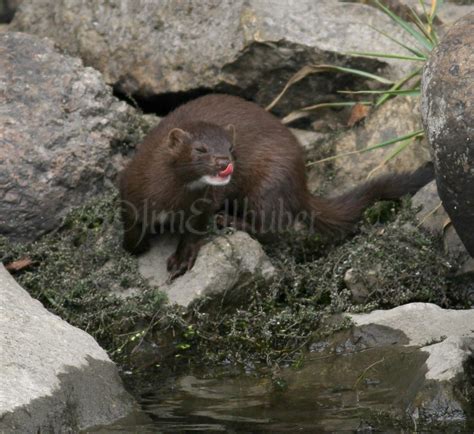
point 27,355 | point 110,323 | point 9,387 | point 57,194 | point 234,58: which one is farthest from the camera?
point 234,58

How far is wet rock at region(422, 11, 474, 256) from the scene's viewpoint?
5523 mm

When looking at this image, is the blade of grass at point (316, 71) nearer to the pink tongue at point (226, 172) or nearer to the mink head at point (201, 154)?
the mink head at point (201, 154)

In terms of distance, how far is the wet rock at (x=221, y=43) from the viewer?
8.53 metres

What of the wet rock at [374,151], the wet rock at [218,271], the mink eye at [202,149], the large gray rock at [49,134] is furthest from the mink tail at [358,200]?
the large gray rock at [49,134]

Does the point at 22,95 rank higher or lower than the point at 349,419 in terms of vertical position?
higher

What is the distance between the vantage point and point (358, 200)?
7844mm

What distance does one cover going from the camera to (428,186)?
7.78 metres

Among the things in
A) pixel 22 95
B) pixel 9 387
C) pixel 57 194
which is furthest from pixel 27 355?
pixel 22 95

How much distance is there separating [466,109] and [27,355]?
2390mm

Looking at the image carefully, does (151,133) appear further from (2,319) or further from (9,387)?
(9,387)

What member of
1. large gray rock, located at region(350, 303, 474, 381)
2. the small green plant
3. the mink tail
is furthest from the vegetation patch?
the small green plant

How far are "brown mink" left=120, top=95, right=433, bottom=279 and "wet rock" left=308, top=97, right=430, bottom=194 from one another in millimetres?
358

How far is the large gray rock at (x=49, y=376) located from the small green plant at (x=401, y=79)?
2589 mm

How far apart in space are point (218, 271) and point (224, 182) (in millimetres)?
537
